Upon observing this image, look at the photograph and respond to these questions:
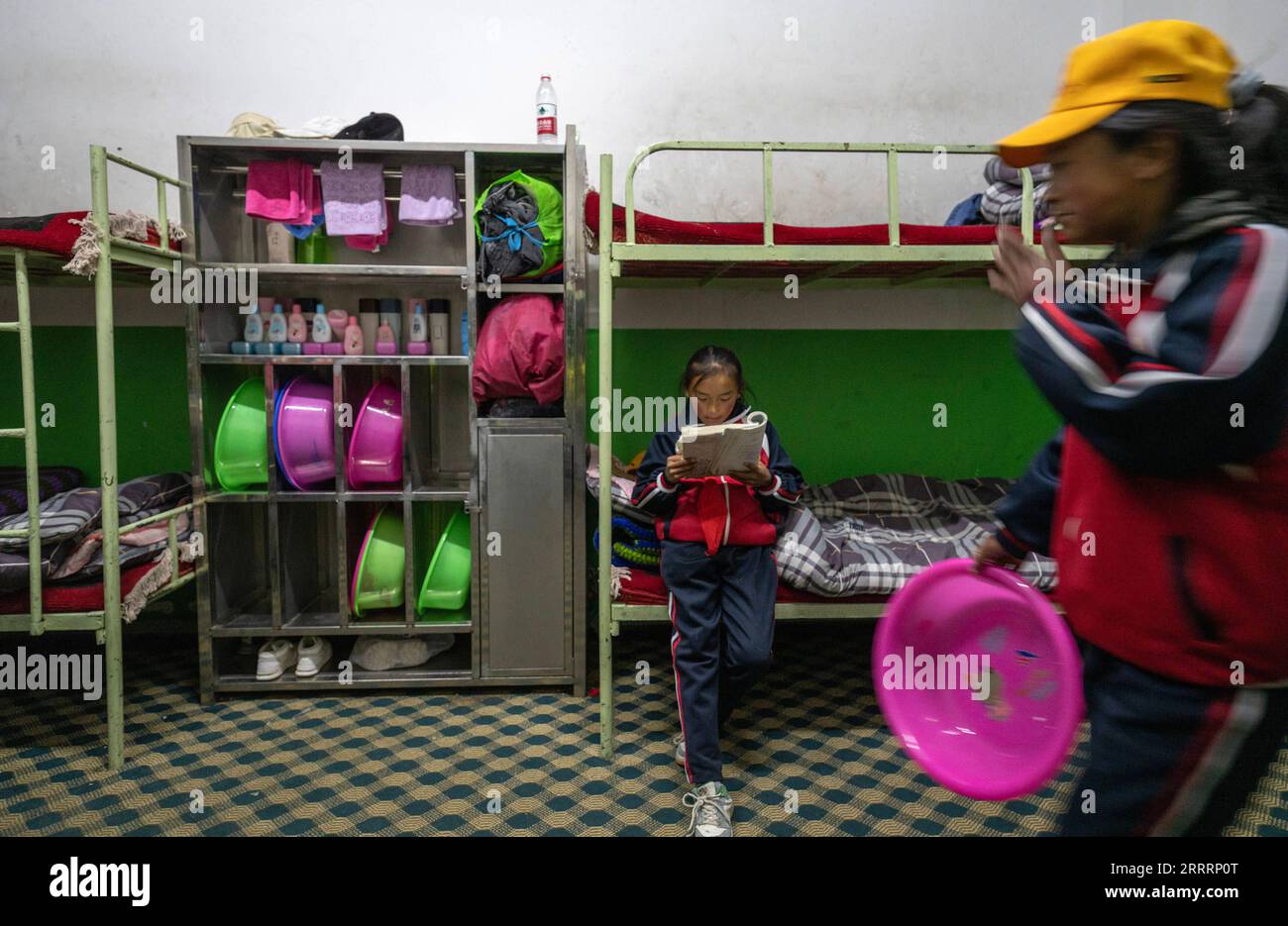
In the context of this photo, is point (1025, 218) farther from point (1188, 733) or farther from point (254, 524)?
point (254, 524)

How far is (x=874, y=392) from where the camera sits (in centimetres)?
415

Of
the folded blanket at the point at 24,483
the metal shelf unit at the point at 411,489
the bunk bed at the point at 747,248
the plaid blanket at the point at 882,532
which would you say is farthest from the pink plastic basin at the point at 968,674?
the folded blanket at the point at 24,483

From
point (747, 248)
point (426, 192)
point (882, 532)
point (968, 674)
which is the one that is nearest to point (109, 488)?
point (426, 192)

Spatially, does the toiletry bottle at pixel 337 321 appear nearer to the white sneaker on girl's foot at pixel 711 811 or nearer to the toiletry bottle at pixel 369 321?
the toiletry bottle at pixel 369 321

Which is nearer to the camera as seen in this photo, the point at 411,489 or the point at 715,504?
the point at 715,504

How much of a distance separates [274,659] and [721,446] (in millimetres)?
2220

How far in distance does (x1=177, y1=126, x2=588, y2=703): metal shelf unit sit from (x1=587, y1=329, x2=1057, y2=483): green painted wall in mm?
692

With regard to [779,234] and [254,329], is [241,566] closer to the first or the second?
[254,329]

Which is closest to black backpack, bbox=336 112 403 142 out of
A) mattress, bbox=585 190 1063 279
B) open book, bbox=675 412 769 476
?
mattress, bbox=585 190 1063 279

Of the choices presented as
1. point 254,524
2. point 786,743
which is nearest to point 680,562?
point 786,743

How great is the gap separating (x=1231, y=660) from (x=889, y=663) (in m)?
0.67

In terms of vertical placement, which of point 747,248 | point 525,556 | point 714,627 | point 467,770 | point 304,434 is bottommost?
point 467,770

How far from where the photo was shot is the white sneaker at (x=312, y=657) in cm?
353

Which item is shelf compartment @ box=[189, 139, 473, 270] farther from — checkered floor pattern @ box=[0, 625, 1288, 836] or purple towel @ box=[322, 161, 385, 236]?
checkered floor pattern @ box=[0, 625, 1288, 836]
